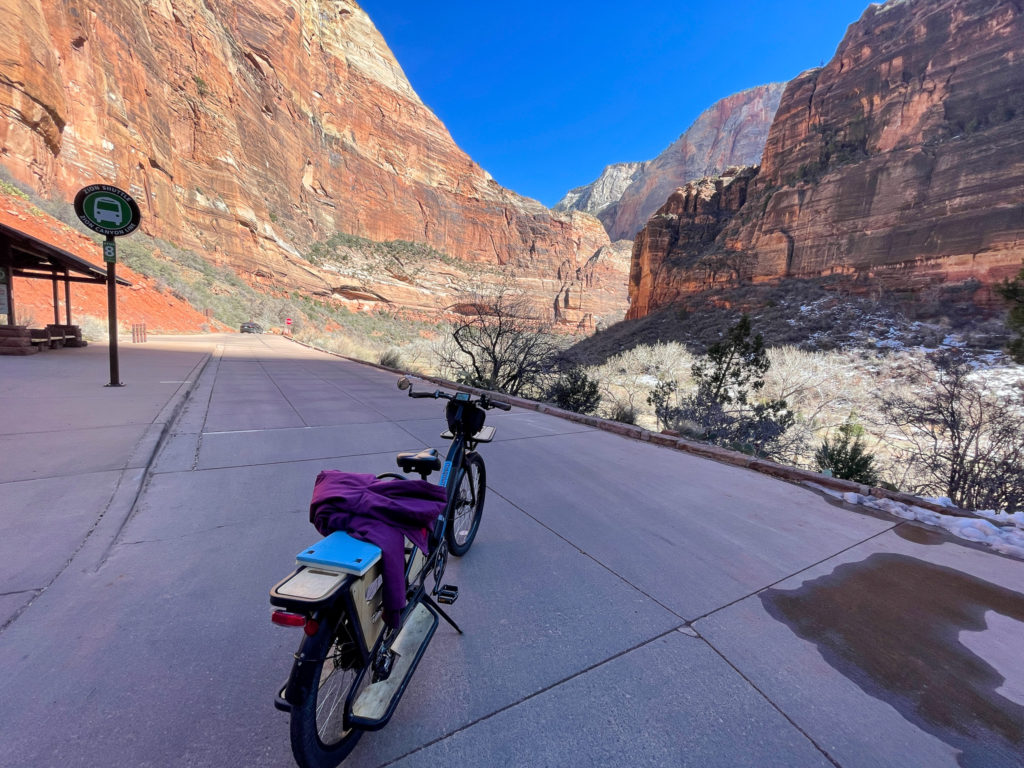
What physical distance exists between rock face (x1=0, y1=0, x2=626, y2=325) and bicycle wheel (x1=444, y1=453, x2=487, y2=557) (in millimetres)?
30457

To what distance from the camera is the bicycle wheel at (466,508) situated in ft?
7.93

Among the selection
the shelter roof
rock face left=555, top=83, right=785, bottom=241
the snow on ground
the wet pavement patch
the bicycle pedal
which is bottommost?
the wet pavement patch

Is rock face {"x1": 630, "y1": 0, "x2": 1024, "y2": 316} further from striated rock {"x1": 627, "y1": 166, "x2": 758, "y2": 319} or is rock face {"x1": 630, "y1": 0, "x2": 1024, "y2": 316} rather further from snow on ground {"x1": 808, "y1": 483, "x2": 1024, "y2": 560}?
snow on ground {"x1": 808, "y1": 483, "x2": 1024, "y2": 560}

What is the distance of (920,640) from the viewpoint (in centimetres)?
202

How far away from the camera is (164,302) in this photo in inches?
924

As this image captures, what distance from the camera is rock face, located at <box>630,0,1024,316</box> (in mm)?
26703

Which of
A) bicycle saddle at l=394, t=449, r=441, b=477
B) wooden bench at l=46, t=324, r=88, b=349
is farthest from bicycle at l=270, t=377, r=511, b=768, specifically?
wooden bench at l=46, t=324, r=88, b=349

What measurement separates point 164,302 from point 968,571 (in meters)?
31.7

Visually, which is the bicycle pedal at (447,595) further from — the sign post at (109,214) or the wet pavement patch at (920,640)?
the sign post at (109,214)

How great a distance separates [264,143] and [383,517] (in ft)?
165

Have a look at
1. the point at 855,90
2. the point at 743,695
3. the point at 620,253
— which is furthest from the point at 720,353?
the point at 620,253

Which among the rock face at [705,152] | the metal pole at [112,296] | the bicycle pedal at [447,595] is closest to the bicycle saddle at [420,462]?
the bicycle pedal at [447,595]

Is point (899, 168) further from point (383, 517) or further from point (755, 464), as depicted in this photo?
point (383, 517)

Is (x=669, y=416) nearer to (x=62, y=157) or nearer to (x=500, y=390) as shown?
(x=500, y=390)
